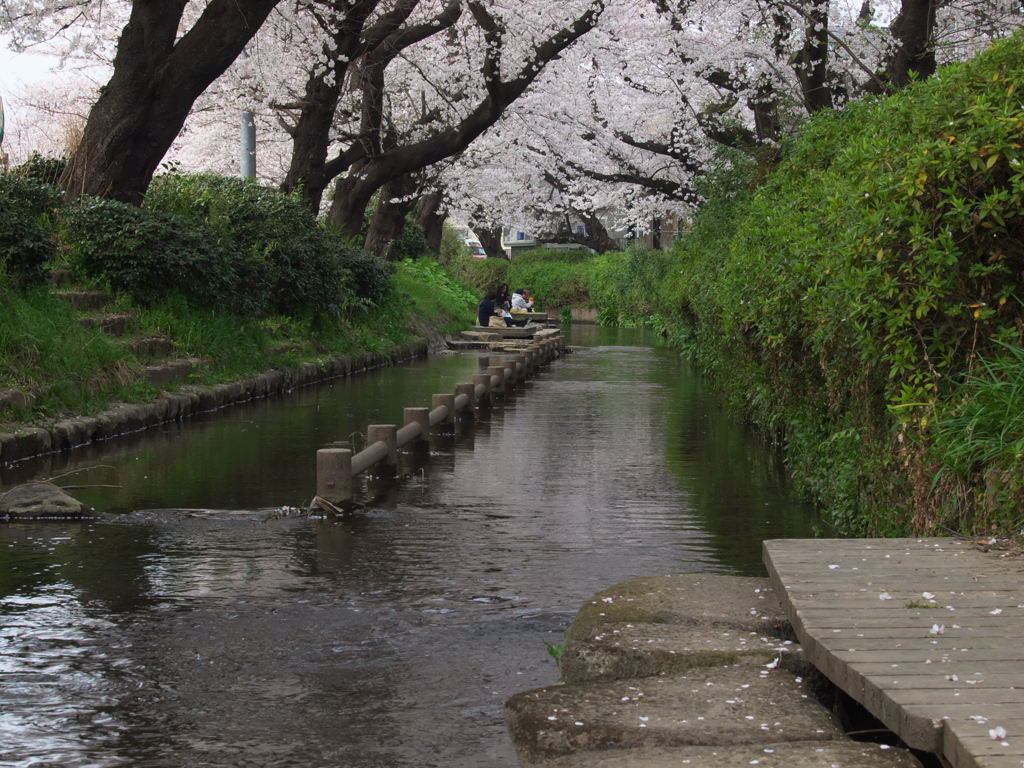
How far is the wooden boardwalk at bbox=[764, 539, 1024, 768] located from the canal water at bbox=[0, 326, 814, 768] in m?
1.14

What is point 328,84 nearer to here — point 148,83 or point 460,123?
point 460,123

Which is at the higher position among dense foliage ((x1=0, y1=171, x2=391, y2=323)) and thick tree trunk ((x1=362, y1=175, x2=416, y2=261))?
thick tree trunk ((x1=362, y1=175, x2=416, y2=261))

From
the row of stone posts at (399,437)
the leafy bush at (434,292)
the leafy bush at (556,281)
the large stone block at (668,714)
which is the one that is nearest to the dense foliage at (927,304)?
the large stone block at (668,714)

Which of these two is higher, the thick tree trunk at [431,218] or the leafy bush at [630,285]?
the thick tree trunk at [431,218]

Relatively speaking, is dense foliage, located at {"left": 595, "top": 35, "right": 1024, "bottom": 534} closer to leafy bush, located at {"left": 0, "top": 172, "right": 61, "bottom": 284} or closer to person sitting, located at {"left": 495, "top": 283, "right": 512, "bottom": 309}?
leafy bush, located at {"left": 0, "top": 172, "right": 61, "bottom": 284}

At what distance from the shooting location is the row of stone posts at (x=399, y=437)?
26.7ft

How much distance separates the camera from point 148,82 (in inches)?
590

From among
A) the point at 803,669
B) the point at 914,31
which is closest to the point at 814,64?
the point at 914,31

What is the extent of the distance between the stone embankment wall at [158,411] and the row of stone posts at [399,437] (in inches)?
102

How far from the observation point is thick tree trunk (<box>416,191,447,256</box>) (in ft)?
125

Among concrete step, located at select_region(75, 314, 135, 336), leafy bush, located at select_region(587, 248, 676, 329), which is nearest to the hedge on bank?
concrete step, located at select_region(75, 314, 135, 336)

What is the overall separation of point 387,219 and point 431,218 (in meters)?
8.20

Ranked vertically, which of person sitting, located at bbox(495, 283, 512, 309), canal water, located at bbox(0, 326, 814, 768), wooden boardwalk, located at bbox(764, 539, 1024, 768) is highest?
person sitting, located at bbox(495, 283, 512, 309)

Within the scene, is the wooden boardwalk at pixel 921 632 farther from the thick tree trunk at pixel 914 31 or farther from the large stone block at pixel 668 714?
the thick tree trunk at pixel 914 31
